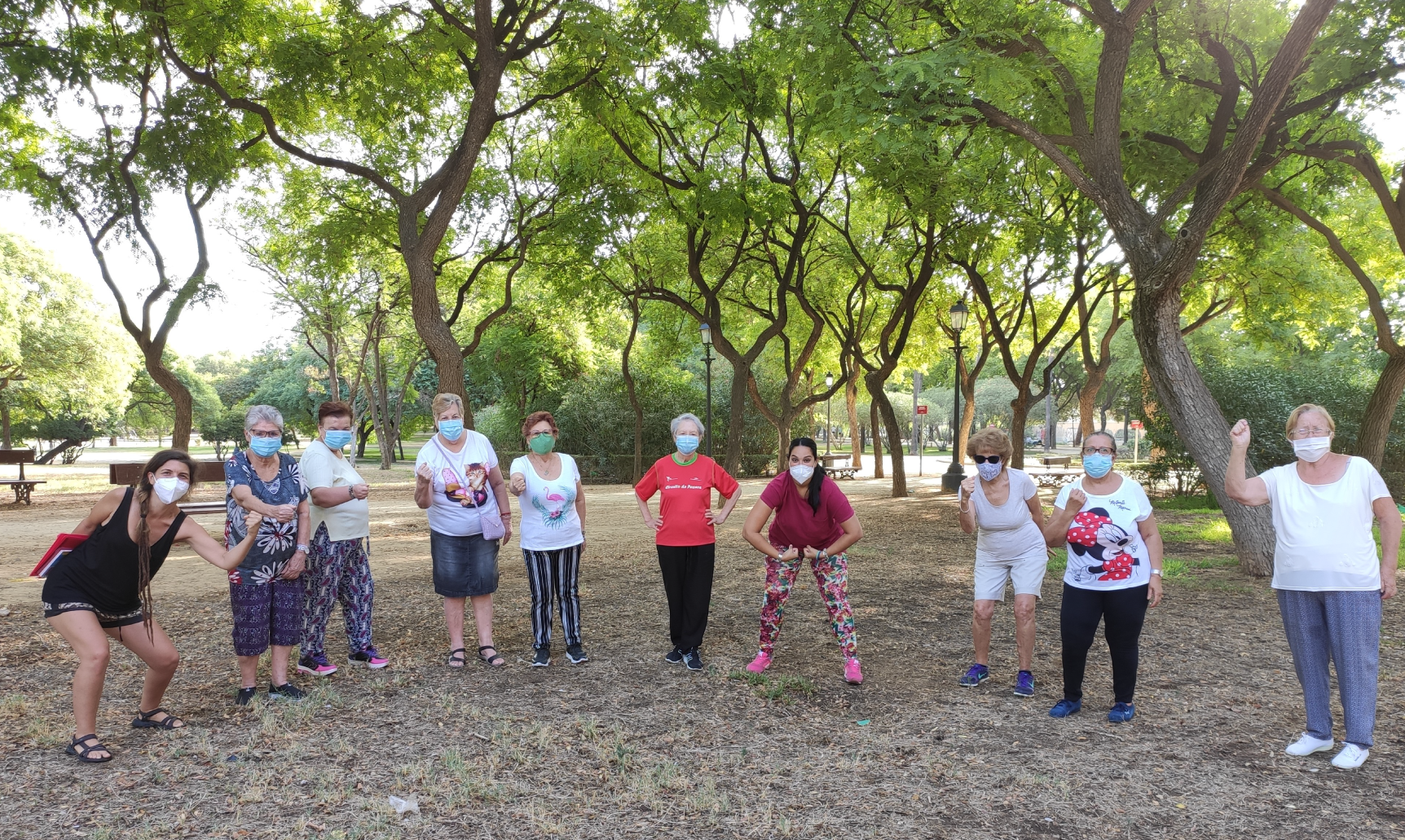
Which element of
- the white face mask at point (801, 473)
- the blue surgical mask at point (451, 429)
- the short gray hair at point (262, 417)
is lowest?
the white face mask at point (801, 473)

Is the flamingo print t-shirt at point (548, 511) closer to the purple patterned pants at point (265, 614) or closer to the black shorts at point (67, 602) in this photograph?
the purple patterned pants at point (265, 614)

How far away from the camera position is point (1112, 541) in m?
4.34

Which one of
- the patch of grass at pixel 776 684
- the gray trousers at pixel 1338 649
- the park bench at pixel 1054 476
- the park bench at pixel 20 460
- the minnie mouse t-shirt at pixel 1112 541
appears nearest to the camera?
the gray trousers at pixel 1338 649

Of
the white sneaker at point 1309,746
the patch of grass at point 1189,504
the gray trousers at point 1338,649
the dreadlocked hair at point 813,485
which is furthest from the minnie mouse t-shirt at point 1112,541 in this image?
the patch of grass at point 1189,504

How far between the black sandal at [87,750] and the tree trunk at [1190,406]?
9038 mm

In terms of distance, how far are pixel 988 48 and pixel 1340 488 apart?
6705 millimetres

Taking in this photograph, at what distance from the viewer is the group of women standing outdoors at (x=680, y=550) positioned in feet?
12.9

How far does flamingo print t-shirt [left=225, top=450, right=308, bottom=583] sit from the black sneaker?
0.69 metres

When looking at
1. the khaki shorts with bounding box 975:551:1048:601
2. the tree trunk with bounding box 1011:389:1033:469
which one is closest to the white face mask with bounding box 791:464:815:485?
the khaki shorts with bounding box 975:551:1048:601

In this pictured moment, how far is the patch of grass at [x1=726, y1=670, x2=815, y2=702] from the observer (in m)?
5.07

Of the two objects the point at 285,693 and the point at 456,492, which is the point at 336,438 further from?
the point at 285,693

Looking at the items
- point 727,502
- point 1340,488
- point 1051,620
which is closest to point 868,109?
point 727,502

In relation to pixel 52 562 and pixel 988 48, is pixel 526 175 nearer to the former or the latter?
pixel 988 48

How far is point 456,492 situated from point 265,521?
1111 millimetres
